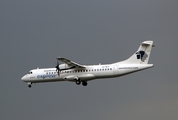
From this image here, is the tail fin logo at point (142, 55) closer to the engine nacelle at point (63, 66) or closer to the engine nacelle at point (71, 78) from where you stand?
the engine nacelle at point (71, 78)

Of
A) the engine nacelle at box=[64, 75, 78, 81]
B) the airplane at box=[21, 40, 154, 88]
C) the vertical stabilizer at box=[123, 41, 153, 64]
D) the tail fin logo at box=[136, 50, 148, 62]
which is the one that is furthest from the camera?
the engine nacelle at box=[64, 75, 78, 81]

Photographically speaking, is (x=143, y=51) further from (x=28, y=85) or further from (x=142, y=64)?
(x=28, y=85)

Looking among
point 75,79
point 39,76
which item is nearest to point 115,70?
point 75,79

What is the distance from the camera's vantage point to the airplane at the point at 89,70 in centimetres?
7381

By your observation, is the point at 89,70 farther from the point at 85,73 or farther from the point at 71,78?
the point at 71,78

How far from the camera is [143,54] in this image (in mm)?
74375

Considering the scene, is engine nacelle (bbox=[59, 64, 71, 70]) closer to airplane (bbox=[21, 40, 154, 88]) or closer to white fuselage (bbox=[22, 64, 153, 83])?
airplane (bbox=[21, 40, 154, 88])

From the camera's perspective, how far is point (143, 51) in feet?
244

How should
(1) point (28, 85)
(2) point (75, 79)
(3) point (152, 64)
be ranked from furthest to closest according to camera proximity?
(1) point (28, 85), (2) point (75, 79), (3) point (152, 64)

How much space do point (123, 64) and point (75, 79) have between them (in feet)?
26.0

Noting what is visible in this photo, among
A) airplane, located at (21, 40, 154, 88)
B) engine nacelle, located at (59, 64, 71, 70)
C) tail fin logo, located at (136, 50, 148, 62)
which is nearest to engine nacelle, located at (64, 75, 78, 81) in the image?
airplane, located at (21, 40, 154, 88)

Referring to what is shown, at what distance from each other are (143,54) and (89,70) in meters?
8.35

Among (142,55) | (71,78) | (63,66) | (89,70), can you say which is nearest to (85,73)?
(89,70)

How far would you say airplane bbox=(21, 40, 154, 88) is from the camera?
73812 millimetres
